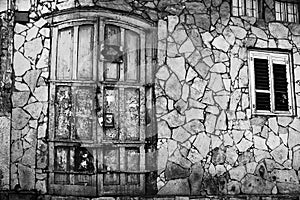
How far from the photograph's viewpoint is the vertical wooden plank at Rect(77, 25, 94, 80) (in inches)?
331

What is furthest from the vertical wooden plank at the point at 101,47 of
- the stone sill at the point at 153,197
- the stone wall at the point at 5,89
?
the stone sill at the point at 153,197

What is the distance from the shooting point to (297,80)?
9453mm

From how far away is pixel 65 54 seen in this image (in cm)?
841

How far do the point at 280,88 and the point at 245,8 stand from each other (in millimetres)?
1697

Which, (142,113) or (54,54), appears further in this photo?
(142,113)

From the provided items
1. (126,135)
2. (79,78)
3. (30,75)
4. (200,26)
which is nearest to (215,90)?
(200,26)

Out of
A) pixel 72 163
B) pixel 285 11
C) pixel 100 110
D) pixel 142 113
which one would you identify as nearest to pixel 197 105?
pixel 142 113

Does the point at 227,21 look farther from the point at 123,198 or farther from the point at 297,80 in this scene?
the point at 123,198

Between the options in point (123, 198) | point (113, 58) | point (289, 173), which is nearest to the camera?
point (123, 198)

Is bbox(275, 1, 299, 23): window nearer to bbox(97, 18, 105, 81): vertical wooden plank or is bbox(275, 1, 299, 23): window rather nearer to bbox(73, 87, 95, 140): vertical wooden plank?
bbox(97, 18, 105, 81): vertical wooden plank

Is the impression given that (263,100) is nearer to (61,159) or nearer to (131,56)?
(131,56)

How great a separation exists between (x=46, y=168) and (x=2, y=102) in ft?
4.32

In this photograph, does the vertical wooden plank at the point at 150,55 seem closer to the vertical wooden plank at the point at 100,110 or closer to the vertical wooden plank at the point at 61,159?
the vertical wooden plank at the point at 100,110

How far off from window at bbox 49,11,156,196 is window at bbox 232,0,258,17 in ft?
6.42
